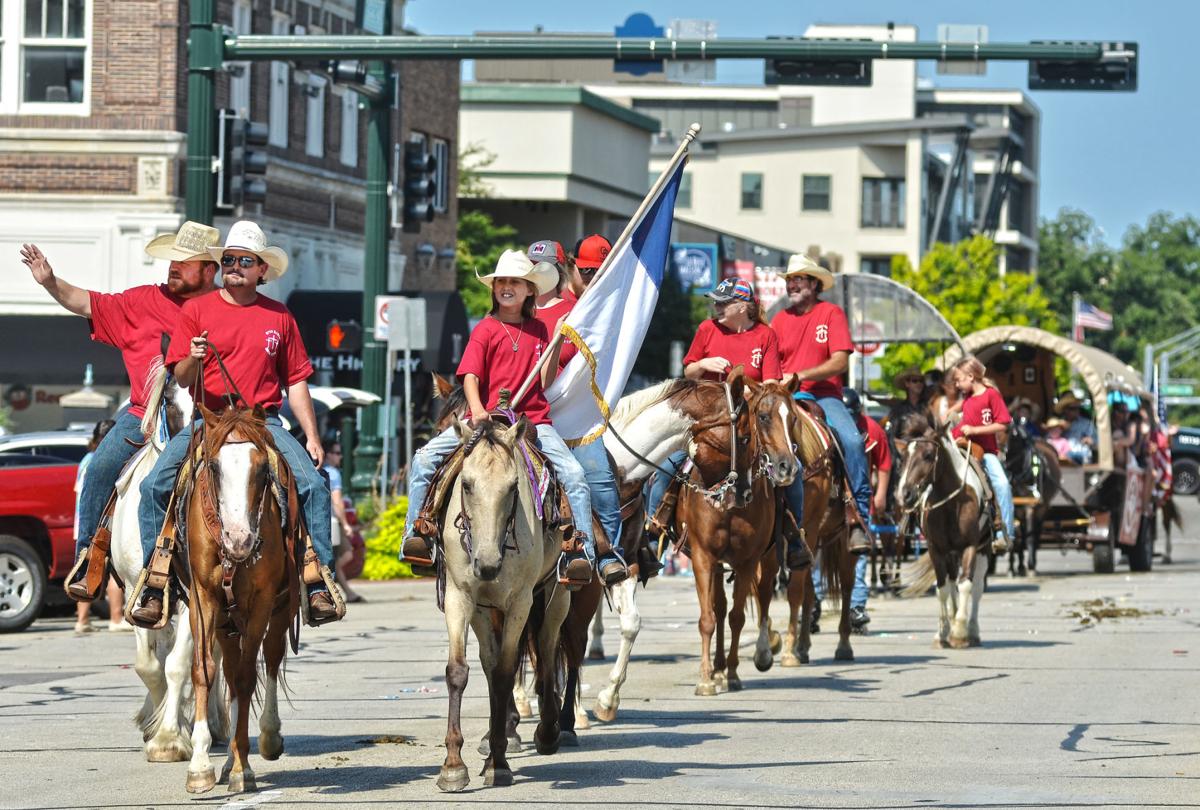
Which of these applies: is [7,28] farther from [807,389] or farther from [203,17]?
[807,389]

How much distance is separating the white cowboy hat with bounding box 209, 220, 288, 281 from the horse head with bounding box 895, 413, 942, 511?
27.5 feet

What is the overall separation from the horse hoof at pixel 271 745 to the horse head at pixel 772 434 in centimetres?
426

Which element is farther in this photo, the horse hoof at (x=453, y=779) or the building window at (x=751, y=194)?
the building window at (x=751, y=194)

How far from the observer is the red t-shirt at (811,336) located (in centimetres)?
1534

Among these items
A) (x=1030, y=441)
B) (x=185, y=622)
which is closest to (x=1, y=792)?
(x=185, y=622)

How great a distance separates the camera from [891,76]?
105 meters

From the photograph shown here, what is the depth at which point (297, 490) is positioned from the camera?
32.7 ft

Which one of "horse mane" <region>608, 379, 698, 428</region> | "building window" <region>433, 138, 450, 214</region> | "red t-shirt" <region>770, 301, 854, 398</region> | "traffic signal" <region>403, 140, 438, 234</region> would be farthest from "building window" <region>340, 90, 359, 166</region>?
"horse mane" <region>608, 379, 698, 428</region>

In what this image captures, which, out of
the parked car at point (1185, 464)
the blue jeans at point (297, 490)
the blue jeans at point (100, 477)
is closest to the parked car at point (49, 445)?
the blue jeans at point (100, 477)

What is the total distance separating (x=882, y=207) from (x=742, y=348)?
260ft

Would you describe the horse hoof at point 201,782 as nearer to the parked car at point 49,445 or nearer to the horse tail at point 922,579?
the horse tail at point 922,579

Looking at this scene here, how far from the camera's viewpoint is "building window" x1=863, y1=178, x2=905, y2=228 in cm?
9238

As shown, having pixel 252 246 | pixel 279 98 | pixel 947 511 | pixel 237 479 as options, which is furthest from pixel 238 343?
pixel 279 98

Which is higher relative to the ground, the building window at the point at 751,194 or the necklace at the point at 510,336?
the building window at the point at 751,194
